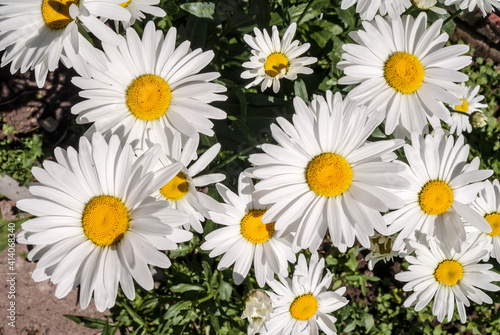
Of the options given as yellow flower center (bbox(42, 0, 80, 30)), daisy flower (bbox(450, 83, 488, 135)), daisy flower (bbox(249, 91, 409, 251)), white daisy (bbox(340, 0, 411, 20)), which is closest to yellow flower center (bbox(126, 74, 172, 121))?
yellow flower center (bbox(42, 0, 80, 30))

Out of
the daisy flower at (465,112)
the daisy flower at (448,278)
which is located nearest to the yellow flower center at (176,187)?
the daisy flower at (448,278)

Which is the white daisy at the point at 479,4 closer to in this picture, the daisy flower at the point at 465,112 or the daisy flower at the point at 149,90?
the daisy flower at the point at 465,112

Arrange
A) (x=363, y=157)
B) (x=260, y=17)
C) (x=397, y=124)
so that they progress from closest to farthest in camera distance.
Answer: (x=363, y=157)
(x=397, y=124)
(x=260, y=17)

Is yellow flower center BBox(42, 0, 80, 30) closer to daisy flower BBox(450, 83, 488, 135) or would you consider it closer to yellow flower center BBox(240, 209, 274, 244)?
yellow flower center BBox(240, 209, 274, 244)

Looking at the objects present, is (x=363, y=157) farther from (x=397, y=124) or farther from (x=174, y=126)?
(x=174, y=126)

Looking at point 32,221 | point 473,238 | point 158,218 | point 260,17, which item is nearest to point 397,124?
point 473,238

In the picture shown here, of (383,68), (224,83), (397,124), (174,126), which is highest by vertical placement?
(383,68)

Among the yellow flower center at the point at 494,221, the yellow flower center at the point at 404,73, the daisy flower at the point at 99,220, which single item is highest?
the yellow flower center at the point at 494,221
